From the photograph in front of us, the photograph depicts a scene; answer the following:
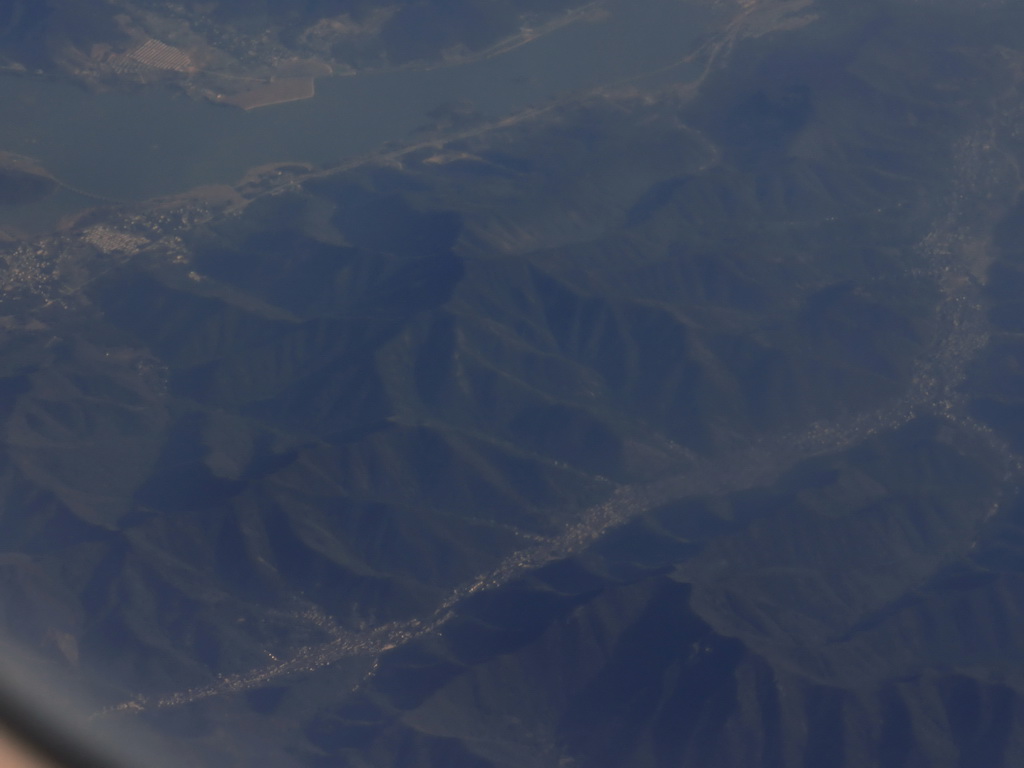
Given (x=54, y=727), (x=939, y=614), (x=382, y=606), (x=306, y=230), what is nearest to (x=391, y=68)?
(x=306, y=230)

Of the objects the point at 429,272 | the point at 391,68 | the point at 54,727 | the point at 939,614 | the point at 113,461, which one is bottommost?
the point at 939,614

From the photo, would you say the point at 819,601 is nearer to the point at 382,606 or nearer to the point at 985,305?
the point at 382,606

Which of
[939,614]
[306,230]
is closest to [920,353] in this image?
Answer: [939,614]

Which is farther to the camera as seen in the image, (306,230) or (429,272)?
(306,230)

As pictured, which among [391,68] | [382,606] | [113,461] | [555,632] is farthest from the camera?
[391,68]

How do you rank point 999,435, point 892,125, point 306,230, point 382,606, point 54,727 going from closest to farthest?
point 54,727 → point 382,606 → point 999,435 → point 306,230 → point 892,125

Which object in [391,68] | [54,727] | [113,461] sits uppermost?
[391,68]

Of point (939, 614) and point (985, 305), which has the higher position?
point (985, 305)

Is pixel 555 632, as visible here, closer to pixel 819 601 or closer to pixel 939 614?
pixel 819 601

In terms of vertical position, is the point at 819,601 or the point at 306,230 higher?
the point at 306,230
